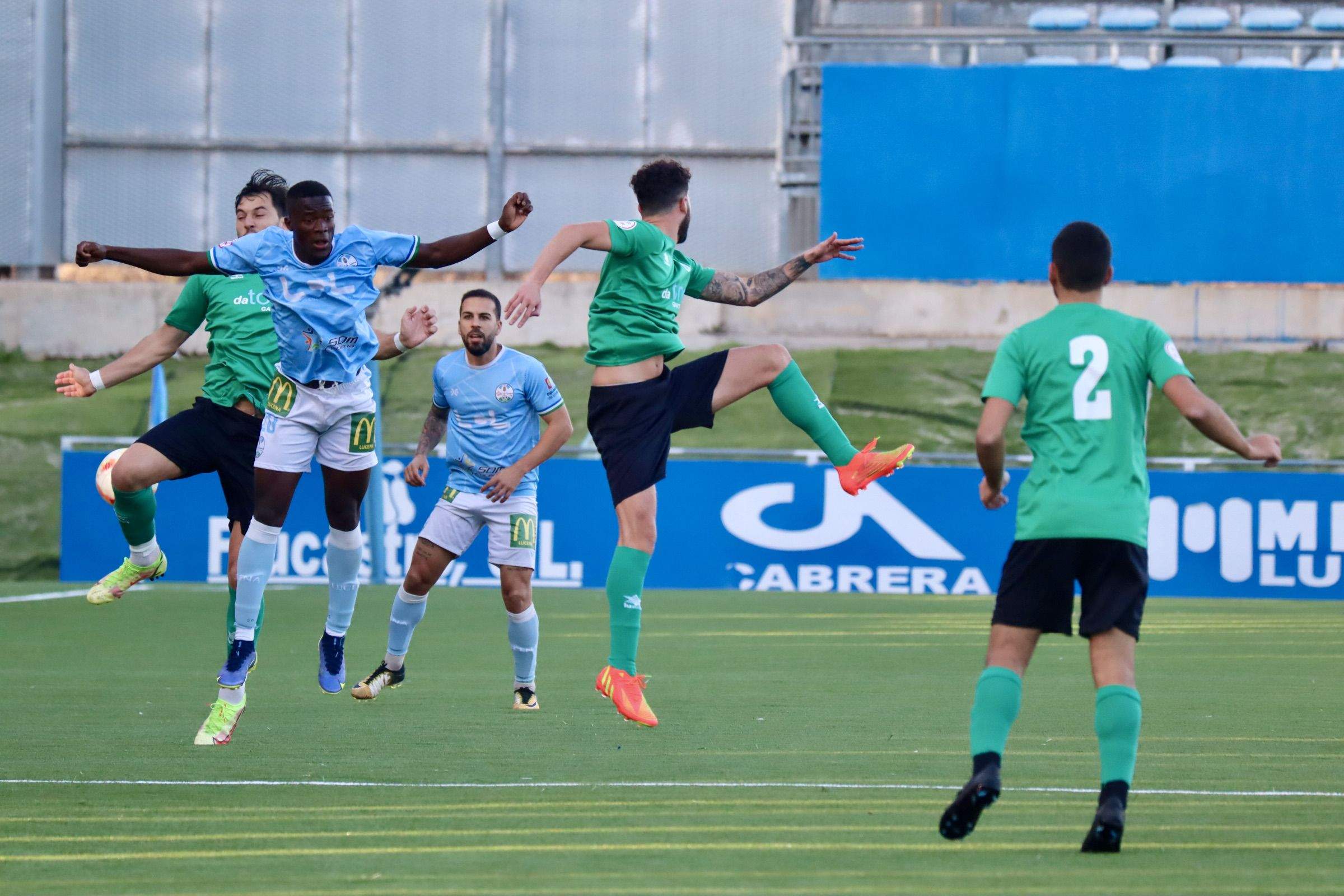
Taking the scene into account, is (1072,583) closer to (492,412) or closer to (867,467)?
(867,467)

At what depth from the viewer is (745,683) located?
8.78 m

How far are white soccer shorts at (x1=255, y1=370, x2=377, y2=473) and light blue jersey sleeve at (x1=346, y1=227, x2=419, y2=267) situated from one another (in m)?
0.52

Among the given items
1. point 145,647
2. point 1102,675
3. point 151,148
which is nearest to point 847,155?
point 151,148

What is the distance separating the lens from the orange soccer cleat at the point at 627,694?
6.75m

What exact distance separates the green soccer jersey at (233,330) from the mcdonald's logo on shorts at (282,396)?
0.93 metres

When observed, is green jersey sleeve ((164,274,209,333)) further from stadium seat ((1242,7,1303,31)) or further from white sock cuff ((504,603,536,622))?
stadium seat ((1242,7,1303,31))

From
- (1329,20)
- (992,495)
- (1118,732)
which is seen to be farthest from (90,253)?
(1329,20)

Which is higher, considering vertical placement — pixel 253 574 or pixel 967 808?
pixel 253 574

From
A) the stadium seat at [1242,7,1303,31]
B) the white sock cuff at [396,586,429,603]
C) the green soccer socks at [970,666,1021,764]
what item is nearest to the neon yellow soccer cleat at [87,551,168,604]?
the white sock cuff at [396,586,429,603]

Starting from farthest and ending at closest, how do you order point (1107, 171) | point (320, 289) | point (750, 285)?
1. point (1107, 171)
2. point (750, 285)
3. point (320, 289)

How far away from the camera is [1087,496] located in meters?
4.55

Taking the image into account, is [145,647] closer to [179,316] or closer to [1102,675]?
[179,316]

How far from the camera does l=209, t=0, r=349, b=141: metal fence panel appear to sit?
2442 cm

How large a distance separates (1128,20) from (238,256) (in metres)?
19.2
